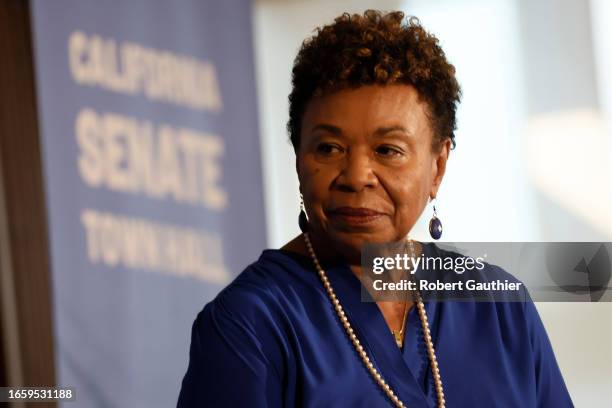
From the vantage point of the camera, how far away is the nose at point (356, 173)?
1.47 metres

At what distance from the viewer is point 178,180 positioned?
374 centimetres

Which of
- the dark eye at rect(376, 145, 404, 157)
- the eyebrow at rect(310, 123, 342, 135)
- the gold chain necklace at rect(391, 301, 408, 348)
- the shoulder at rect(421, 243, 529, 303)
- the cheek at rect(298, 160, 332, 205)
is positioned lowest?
the gold chain necklace at rect(391, 301, 408, 348)

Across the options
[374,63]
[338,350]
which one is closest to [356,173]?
[374,63]

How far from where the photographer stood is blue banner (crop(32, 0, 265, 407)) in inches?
129

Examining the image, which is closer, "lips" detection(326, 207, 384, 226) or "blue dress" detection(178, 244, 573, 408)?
"blue dress" detection(178, 244, 573, 408)

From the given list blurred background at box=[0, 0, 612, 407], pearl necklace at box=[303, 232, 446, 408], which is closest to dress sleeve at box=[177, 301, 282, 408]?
pearl necklace at box=[303, 232, 446, 408]

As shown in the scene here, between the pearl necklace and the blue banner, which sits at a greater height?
the blue banner

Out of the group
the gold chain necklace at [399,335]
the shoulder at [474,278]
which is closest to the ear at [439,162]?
the shoulder at [474,278]

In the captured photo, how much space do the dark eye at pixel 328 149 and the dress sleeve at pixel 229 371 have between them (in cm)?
30

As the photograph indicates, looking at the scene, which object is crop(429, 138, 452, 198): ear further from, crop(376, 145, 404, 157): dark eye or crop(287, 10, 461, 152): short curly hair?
crop(376, 145, 404, 157): dark eye

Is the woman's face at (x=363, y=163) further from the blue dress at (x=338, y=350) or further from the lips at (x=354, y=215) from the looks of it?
the blue dress at (x=338, y=350)

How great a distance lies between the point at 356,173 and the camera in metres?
1.47

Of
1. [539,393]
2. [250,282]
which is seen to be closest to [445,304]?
[539,393]

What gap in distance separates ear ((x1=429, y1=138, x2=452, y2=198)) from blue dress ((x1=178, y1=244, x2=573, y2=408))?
0.13m
